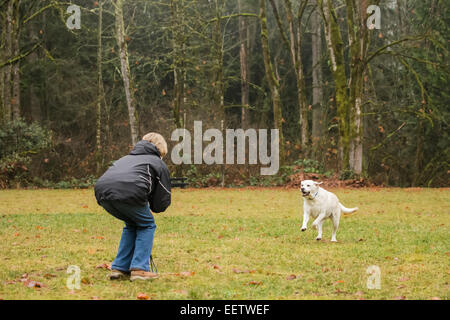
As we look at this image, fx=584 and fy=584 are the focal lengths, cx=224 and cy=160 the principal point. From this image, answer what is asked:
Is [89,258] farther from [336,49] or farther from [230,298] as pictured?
[336,49]

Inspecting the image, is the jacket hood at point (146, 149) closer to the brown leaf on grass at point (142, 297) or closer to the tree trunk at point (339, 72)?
the brown leaf on grass at point (142, 297)

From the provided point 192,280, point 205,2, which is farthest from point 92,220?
point 205,2

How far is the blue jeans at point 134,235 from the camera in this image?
689 cm

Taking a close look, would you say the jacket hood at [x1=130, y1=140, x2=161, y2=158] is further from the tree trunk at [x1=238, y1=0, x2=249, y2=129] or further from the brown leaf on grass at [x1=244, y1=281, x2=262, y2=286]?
the tree trunk at [x1=238, y1=0, x2=249, y2=129]

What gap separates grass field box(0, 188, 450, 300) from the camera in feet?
21.8

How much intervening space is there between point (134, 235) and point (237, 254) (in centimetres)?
234

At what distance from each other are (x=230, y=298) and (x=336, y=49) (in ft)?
77.6

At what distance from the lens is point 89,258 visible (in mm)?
8773

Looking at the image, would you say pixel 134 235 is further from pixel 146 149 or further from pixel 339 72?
pixel 339 72

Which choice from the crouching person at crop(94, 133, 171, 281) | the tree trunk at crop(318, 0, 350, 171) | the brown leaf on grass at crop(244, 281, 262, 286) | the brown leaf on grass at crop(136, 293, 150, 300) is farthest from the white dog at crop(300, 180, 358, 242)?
the tree trunk at crop(318, 0, 350, 171)

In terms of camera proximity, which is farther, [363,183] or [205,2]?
[205,2]

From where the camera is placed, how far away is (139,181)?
22.2 ft

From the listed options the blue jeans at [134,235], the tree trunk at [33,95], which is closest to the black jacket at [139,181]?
the blue jeans at [134,235]

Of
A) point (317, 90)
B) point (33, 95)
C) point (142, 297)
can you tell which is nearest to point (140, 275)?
point (142, 297)
